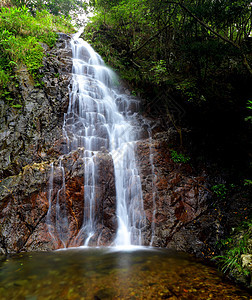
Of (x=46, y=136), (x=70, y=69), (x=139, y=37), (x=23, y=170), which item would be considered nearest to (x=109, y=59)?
(x=139, y=37)

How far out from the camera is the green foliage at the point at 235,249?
12.2 feet

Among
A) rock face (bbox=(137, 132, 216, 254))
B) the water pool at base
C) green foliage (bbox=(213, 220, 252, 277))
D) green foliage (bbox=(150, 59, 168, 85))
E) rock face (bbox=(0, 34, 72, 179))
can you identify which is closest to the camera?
the water pool at base

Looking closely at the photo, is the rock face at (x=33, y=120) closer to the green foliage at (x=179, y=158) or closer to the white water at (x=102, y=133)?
the white water at (x=102, y=133)

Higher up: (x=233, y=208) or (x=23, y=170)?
(x=23, y=170)

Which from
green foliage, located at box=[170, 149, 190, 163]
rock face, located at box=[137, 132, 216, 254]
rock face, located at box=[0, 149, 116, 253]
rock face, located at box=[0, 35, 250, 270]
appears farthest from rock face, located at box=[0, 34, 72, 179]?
green foliage, located at box=[170, 149, 190, 163]

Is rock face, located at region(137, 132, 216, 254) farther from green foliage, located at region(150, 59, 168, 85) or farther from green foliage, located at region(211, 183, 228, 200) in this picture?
green foliage, located at region(150, 59, 168, 85)

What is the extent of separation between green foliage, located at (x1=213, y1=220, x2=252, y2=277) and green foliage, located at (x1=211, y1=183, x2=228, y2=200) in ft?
4.47

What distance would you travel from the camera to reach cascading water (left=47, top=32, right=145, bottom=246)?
6.11 metres

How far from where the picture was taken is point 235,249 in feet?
13.3

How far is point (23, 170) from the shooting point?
624 cm

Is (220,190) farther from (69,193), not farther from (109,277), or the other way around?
(69,193)

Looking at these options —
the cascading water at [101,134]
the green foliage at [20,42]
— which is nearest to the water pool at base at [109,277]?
the cascading water at [101,134]

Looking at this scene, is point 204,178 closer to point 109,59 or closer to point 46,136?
point 46,136

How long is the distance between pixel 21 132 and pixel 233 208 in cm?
753
